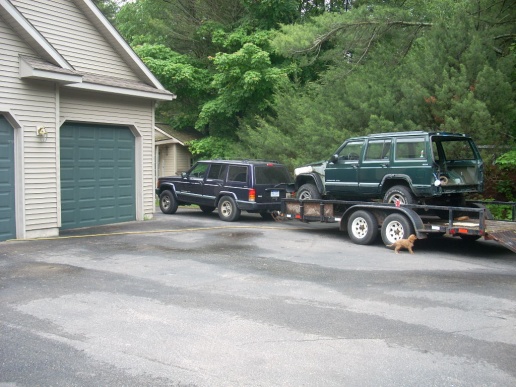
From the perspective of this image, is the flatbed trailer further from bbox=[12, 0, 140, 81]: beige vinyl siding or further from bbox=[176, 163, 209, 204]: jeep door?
bbox=[12, 0, 140, 81]: beige vinyl siding

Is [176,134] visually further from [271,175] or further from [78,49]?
[78,49]

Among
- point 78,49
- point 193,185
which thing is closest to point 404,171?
point 193,185

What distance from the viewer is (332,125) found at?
19.1 metres

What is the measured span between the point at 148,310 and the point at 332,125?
13.1 metres

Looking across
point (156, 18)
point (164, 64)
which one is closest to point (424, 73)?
point (164, 64)

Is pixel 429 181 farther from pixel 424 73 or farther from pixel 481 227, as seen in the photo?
pixel 424 73

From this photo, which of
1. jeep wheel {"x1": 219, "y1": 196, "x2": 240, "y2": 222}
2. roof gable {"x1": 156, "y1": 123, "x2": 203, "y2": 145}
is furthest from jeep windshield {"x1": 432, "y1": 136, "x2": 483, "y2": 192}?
roof gable {"x1": 156, "y1": 123, "x2": 203, "y2": 145}

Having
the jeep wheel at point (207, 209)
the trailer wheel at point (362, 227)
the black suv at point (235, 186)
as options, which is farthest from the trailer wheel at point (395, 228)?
the jeep wheel at point (207, 209)

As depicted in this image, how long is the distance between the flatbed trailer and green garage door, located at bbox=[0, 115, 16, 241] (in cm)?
660

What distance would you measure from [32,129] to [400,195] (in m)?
8.05

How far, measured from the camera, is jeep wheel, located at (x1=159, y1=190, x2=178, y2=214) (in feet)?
60.5

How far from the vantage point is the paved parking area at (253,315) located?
5.12 metres

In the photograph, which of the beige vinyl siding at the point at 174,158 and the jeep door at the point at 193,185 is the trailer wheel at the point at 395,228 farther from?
the beige vinyl siding at the point at 174,158

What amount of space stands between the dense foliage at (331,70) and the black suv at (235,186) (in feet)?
10.3
